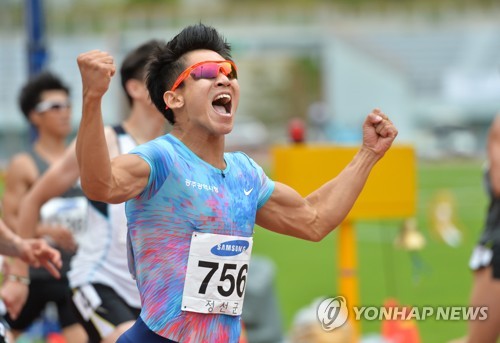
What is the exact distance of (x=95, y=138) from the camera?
11.1 ft

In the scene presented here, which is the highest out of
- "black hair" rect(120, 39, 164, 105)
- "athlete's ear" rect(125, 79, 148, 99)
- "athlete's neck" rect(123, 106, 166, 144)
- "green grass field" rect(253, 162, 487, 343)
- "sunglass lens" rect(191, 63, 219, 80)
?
"sunglass lens" rect(191, 63, 219, 80)

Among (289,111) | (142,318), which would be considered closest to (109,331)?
(142,318)

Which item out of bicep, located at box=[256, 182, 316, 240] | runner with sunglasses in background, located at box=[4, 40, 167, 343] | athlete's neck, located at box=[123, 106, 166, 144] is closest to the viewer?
bicep, located at box=[256, 182, 316, 240]

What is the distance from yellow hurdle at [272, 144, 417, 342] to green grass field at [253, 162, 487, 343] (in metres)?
2.21

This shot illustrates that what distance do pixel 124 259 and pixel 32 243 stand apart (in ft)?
2.51

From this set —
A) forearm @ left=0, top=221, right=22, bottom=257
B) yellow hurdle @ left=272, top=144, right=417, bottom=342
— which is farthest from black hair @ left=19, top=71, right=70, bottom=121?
forearm @ left=0, top=221, right=22, bottom=257

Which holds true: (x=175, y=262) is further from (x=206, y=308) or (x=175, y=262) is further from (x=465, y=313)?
(x=465, y=313)

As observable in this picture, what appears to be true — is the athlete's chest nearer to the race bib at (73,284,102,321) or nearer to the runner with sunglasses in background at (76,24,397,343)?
the runner with sunglasses in background at (76,24,397,343)

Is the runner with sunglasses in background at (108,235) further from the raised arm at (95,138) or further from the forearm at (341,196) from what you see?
the raised arm at (95,138)

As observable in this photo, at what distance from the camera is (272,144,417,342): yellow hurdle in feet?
23.0

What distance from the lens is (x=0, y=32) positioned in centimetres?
4553

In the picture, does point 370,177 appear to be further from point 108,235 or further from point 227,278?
point 227,278

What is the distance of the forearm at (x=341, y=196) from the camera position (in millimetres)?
4305

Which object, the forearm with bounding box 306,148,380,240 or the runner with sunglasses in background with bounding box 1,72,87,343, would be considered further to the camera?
the runner with sunglasses in background with bounding box 1,72,87,343
